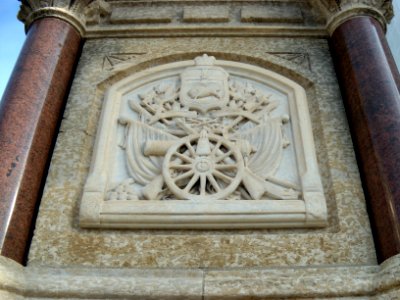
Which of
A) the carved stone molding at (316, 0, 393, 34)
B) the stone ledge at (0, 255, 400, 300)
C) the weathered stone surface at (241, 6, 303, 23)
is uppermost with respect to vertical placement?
the weathered stone surface at (241, 6, 303, 23)

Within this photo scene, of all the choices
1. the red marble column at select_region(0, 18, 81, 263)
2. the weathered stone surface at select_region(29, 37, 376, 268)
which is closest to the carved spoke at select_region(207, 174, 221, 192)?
the weathered stone surface at select_region(29, 37, 376, 268)

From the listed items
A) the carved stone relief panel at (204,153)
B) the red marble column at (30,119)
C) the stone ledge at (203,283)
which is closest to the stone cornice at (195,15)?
the red marble column at (30,119)

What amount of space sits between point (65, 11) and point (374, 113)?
3240mm

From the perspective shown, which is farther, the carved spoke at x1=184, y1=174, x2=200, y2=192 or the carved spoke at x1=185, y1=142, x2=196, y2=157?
the carved spoke at x1=185, y1=142, x2=196, y2=157

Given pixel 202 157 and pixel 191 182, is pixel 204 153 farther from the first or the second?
pixel 191 182

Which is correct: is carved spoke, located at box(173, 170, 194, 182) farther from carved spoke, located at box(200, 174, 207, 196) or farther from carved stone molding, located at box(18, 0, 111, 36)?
carved stone molding, located at box(18, 0, 111, 36)

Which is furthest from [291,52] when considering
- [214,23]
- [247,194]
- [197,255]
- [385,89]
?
[197,255]

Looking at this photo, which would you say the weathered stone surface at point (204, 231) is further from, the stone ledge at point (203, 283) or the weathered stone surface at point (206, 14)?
the weathered stone surface at point (206, 14)

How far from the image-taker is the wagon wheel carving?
3.65m

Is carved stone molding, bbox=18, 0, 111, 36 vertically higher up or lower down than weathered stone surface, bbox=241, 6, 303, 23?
lower down

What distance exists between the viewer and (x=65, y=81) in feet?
15.0

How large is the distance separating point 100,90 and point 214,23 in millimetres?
1575

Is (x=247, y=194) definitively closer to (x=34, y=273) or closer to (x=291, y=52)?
(x=34, y=273)

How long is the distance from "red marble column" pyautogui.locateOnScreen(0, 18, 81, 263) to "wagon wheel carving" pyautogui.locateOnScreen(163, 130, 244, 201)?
Result: 1.05m
